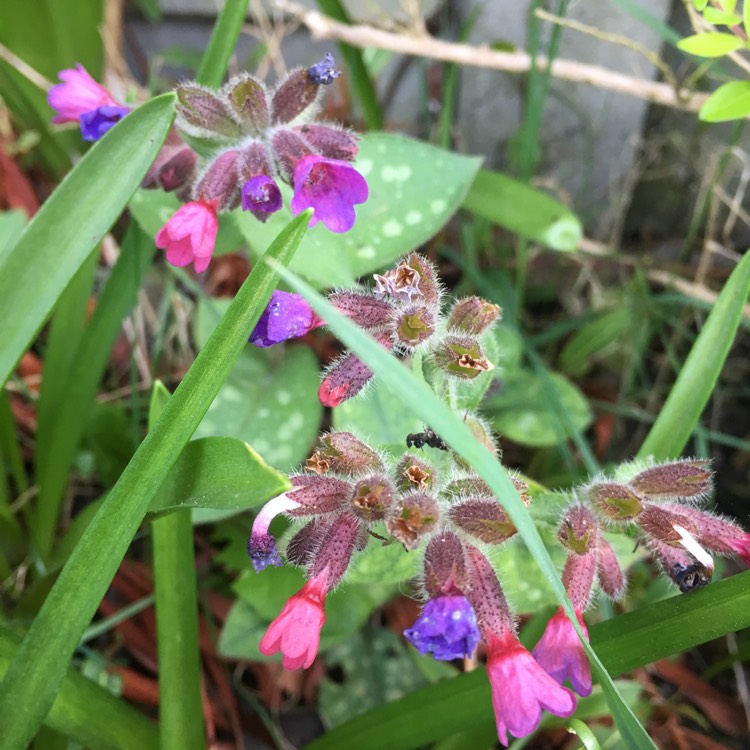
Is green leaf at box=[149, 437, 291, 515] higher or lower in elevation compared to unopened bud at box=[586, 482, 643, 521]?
higher

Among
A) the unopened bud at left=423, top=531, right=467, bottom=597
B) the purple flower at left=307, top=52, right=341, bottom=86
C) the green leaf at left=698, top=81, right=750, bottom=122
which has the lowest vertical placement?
the unopened bud at left=423, top=531, right=467, bottom=597

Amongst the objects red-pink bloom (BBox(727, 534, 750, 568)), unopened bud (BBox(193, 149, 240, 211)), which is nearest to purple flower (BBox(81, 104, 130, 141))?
unopened bud (BBox(193, 149, 240, 211))

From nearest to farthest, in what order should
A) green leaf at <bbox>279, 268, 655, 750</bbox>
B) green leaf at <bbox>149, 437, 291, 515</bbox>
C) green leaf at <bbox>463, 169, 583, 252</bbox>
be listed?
green leaf at <bbox>279, 268, 655, 750</bbox> → green leaf at <bbox>149, 437, 291, 515</bbox> → green leaf at <bbox>463, 169, 583, 252</bbox>

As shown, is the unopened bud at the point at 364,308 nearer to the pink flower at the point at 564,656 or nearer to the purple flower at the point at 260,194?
the purple flower at the point at 260,194

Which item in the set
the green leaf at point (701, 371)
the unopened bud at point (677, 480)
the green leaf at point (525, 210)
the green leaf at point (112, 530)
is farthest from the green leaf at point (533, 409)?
the green leaf at point (112, 530)

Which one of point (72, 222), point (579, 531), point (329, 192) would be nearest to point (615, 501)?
point (579, 531)

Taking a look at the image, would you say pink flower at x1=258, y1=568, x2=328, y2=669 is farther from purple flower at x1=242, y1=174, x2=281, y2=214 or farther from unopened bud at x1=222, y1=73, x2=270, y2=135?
unopened bud at x1=222, y1=73, x2=270, y2=135
